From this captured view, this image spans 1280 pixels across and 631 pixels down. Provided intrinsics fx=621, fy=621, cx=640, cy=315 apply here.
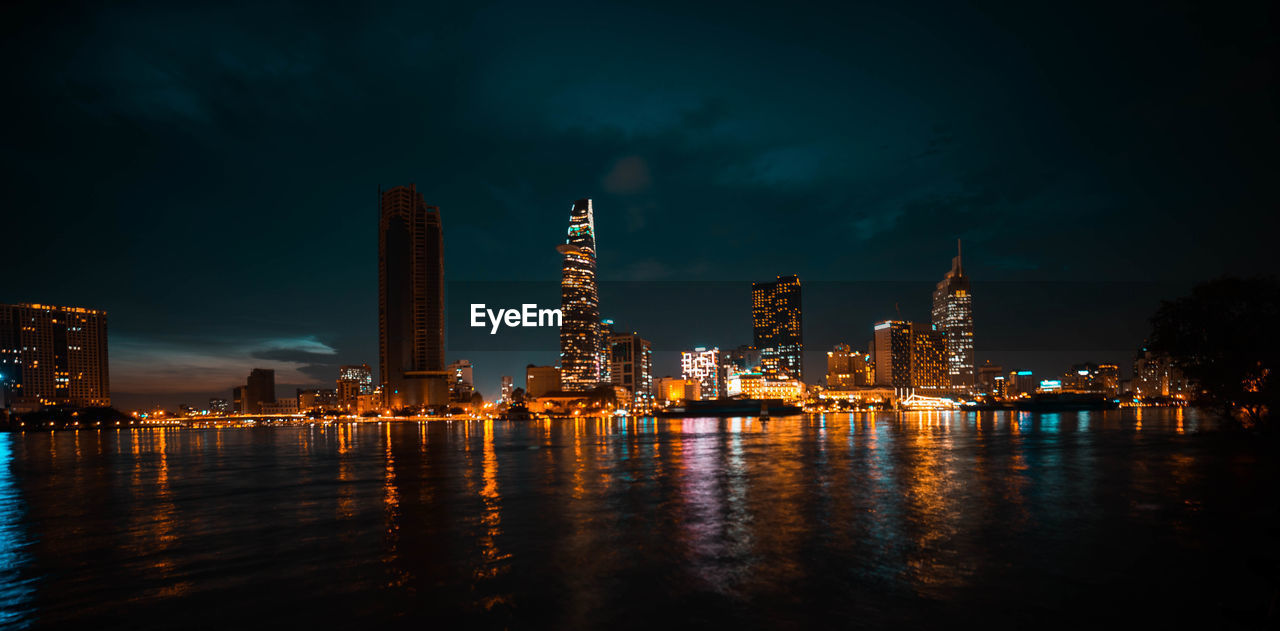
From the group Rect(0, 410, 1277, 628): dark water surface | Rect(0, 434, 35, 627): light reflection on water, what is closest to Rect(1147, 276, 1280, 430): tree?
Rect(0, 410, 1277, 628): dark water surface

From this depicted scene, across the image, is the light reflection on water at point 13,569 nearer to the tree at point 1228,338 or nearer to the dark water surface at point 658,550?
the dark water surface at point 658,550

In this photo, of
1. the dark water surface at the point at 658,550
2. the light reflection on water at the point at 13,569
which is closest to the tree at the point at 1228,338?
the dark water surface at the point at 658,550

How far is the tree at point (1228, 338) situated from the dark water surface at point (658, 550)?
17589 mm

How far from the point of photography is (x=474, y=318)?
86188mm

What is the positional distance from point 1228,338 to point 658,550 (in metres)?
55.7

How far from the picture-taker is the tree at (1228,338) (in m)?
47.9

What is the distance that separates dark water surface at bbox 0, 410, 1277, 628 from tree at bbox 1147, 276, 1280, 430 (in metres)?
17.6

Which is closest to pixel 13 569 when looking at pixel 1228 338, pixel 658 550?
pixel 658 550

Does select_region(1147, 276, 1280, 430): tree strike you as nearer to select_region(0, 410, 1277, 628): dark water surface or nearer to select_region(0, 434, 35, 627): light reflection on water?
select_region(0, 410, 1277, 628): dark water surface

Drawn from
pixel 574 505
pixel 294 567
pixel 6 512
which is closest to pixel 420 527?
pixel 294 567

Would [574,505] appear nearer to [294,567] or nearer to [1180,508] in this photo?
[294,567]

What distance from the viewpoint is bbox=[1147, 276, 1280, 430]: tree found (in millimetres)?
47875

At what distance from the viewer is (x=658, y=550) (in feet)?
58.4

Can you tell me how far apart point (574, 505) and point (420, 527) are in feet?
21.9
